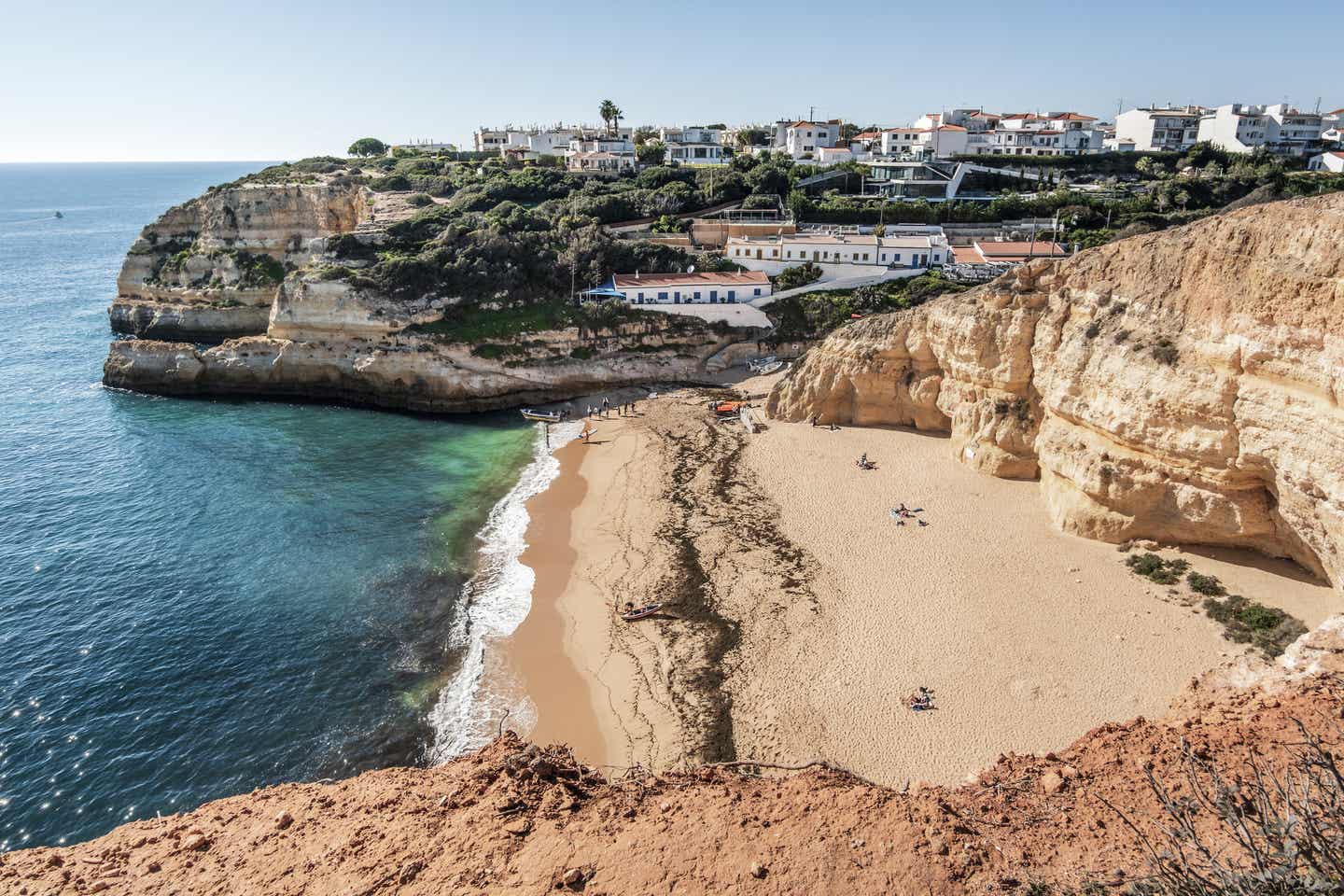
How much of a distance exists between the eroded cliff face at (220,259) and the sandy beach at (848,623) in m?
37.7

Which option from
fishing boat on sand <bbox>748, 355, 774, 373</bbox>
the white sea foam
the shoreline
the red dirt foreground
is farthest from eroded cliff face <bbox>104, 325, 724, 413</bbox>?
the red dirt foreground

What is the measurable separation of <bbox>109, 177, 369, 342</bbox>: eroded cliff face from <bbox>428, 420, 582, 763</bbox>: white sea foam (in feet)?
114

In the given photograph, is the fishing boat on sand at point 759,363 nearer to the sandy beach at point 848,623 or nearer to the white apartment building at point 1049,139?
the sandy beach at point 848,623

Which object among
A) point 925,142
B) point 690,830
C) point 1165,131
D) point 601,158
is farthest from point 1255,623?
point 1165,131

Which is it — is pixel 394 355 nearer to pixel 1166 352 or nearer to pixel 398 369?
pixel 398 369

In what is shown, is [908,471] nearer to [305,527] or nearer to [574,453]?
[574,453]

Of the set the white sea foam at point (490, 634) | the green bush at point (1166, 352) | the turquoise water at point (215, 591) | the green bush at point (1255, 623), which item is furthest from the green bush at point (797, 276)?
the green bush at point (1255, 623)

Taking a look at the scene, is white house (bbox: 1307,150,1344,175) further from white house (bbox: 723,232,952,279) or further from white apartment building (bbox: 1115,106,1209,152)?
white house (bbox: 723,232,952,279)

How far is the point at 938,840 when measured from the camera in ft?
33.4

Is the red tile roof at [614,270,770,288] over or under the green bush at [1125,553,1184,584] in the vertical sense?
over

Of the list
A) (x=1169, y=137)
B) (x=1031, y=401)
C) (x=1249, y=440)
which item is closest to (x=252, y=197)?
(x=1031, y=401)

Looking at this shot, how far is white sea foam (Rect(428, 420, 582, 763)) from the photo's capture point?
64.7 ft

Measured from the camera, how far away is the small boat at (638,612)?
23.5m

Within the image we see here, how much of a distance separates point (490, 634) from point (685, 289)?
31.7 m
